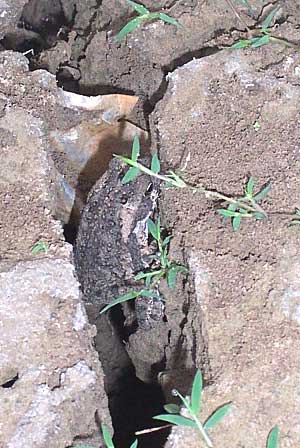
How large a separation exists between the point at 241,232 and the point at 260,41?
69 centimetres

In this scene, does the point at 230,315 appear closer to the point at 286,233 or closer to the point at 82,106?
the point at 286,233

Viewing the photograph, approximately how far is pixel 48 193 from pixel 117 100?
0.64 meters

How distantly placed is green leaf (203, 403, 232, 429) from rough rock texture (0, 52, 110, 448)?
33 cm

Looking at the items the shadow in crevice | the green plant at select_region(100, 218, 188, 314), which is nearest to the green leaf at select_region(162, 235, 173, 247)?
the green plant at select_region(100, 218, 188, 314)

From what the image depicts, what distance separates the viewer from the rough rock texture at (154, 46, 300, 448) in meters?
1.82

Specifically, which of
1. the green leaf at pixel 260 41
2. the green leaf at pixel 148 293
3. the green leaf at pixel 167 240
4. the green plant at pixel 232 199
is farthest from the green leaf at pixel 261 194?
the green leaf at pixel 260 41

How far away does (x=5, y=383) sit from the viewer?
1.91 metres

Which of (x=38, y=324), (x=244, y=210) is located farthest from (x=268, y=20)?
(x=38, y=324)

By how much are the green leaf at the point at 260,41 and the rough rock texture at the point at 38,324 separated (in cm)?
74

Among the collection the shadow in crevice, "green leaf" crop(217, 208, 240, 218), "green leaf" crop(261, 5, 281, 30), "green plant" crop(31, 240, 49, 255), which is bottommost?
the shadow in crevice

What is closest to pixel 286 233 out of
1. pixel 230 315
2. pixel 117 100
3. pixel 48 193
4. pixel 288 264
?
pixel 288 264

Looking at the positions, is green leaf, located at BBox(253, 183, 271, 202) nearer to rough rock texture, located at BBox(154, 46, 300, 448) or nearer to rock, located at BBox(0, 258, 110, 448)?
rough rock texture, located at BBox(154, 46, 300, 448)

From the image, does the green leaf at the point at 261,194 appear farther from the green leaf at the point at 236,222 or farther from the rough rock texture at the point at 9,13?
the rough rock texture at the point at 9,13

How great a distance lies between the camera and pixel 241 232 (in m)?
2.10
